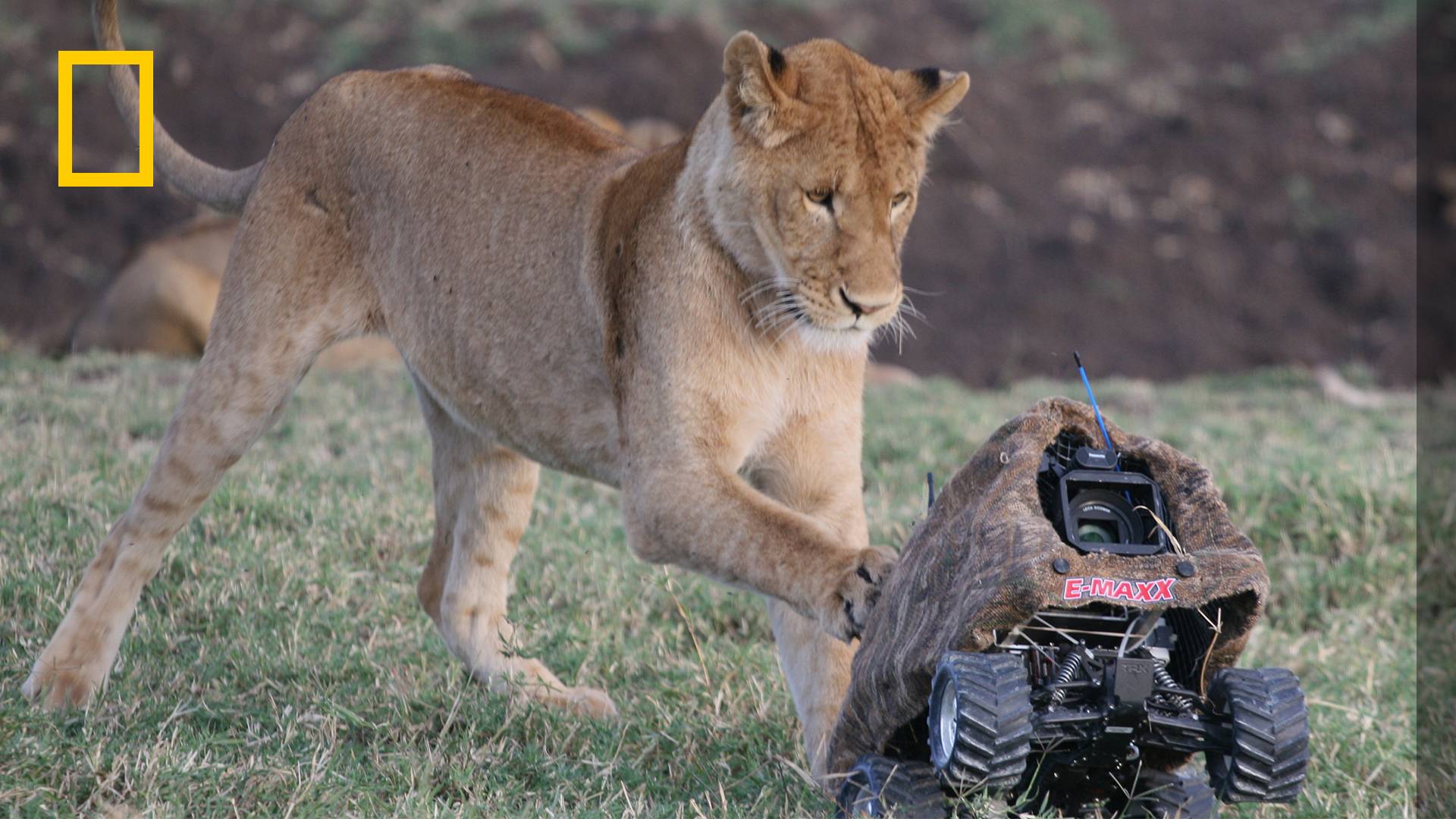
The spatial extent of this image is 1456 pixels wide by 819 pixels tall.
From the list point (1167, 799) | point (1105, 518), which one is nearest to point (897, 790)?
point (1167, 799)

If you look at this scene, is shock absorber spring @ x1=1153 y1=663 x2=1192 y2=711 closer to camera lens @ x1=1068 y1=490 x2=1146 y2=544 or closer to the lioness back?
camera lens @ x1=1068 y1=490 x2=1146 y2=544

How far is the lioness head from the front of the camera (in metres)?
3.19

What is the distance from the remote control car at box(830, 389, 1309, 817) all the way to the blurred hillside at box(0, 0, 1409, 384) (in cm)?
665

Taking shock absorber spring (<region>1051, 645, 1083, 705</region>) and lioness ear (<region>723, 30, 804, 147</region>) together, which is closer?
shock absorber spring (<region>1051, 645, 1083, 705</region>)

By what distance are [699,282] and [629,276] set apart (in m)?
0.21

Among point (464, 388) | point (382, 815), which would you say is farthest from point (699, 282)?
point (382, 815)

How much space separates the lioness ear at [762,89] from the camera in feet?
10.5

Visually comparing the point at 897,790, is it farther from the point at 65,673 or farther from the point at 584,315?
the point at 65,673

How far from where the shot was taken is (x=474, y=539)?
14.5ft

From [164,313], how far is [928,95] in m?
5.93

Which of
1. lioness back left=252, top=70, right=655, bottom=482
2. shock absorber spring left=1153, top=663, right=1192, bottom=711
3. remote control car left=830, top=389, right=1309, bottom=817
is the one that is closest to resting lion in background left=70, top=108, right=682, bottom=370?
lioness back left=252, top=70, right=655, bottom=482

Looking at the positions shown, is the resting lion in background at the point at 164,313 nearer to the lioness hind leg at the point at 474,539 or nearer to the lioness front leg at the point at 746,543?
the lioness hind leg at the point at 474,539

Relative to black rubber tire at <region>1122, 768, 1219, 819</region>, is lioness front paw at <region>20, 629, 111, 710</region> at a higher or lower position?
lower

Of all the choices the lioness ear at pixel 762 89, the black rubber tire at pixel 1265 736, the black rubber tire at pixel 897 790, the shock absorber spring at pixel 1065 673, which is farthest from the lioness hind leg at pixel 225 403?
the black rubber tire at pixel 1265 736
